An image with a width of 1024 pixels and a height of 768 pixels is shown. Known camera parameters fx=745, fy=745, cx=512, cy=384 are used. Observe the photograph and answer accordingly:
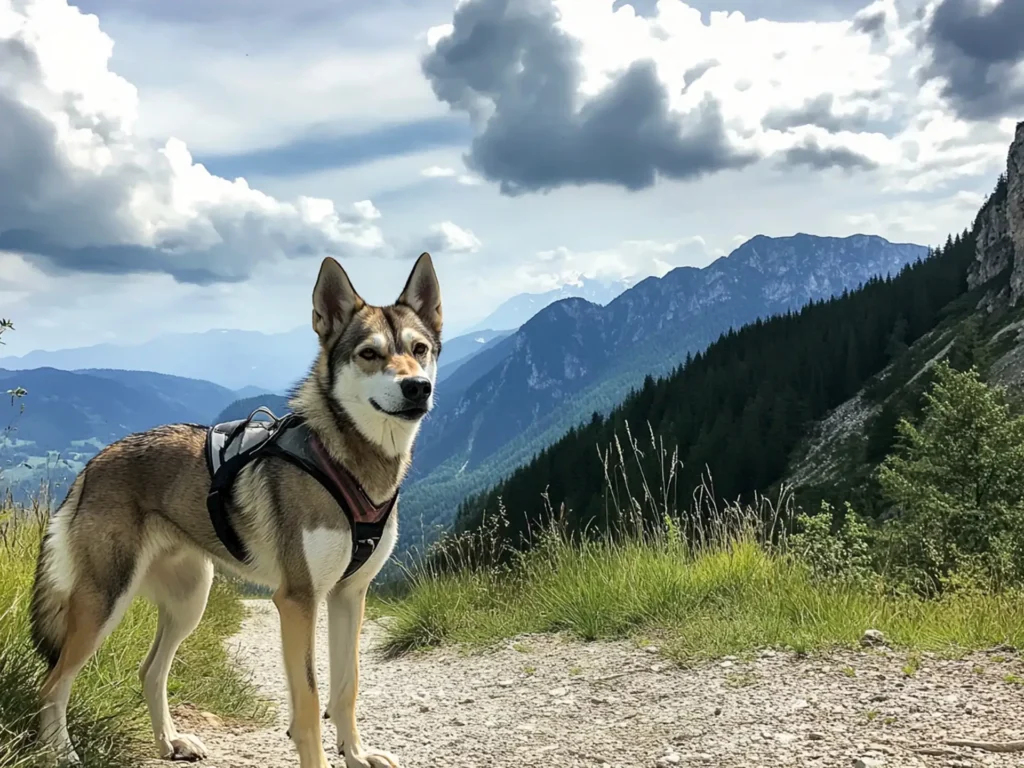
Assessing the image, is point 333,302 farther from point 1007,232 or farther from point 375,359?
point 1007,232

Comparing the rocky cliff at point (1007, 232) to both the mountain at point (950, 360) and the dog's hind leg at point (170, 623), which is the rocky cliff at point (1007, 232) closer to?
the mountain at point (950, 360)

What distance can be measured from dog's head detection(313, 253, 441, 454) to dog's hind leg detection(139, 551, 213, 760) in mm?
1387

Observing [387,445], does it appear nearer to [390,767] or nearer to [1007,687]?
[390,767]

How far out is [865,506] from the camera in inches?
2496

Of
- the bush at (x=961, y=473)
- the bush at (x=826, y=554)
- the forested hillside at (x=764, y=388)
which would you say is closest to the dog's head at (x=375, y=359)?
the bush at (x=826, y=554)

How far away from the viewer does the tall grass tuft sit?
5996 millimetres

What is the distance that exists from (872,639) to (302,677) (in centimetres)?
429

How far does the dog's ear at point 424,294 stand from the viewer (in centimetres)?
503

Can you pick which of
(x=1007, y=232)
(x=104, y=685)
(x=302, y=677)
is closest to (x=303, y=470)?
(x=302, y=677)

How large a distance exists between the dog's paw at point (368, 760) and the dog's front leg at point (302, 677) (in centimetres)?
34

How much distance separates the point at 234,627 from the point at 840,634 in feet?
30.1

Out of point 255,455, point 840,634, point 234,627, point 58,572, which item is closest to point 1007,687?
point 840,634

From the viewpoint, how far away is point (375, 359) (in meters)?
4.39

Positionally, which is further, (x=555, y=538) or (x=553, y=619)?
(x=555, y=538)
